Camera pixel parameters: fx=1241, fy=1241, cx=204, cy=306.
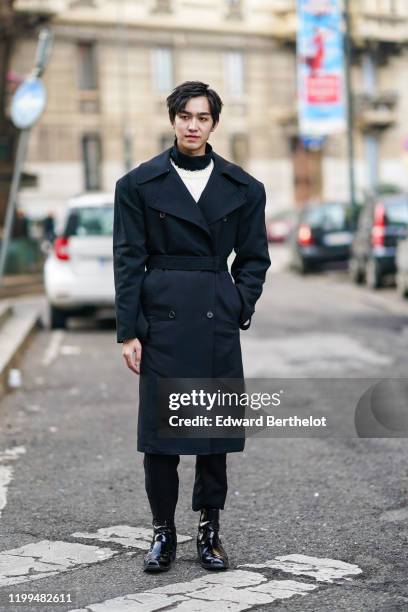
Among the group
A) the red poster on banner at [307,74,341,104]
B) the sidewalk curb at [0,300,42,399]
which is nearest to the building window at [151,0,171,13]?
the red poster on banner at [307,74,341,104]

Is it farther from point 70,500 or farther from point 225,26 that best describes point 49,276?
point 225,26

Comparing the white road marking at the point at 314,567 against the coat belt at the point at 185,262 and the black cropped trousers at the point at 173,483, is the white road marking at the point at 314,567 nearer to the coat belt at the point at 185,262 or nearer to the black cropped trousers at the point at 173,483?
the black cropped trousers at the point at 173,483

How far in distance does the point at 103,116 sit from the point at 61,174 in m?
3.17

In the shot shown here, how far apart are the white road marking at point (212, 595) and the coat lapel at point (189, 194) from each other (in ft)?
4.62

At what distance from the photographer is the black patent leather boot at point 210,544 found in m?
5.09

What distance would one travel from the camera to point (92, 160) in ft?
162

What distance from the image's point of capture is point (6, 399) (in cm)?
1033

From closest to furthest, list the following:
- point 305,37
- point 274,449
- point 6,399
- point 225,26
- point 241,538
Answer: point 241,538 → point 274,449 → point 6,399 → point 305,37 → point 225,26

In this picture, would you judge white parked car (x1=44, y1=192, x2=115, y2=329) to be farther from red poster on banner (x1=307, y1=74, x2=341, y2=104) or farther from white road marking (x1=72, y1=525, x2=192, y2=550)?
red poster on banner (x1=307, y1=74, x2=341, y2=104)

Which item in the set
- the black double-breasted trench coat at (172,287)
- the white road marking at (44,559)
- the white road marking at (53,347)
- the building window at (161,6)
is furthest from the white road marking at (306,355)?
the building window at (161,6)

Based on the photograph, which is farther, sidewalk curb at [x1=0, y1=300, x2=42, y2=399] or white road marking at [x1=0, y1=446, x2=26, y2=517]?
sidewalk curb at [x1=0, y1=300, x2=42, y2=399]

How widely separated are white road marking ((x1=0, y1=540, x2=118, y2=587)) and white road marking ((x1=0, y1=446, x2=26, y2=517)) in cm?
88

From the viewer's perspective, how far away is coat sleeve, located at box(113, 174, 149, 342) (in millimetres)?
5078

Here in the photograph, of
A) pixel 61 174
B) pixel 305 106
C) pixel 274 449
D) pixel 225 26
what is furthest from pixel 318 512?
pixel 225 26
